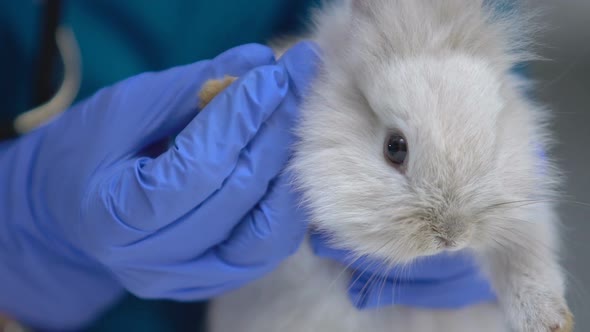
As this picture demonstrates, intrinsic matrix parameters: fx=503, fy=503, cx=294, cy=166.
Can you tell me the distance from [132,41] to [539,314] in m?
0.96

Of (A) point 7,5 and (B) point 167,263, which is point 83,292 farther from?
(A) point 7,5

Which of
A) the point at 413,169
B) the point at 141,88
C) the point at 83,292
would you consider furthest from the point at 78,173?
the point at 413,169

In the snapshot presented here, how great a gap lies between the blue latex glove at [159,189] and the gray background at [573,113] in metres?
0.52

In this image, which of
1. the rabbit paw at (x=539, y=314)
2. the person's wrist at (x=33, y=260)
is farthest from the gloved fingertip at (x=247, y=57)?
the rabbit paw at (x=539, y=314)

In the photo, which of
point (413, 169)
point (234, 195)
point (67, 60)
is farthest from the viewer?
point (67, 60)

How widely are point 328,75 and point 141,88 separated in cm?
33

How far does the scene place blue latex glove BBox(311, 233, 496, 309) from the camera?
0.85 metres

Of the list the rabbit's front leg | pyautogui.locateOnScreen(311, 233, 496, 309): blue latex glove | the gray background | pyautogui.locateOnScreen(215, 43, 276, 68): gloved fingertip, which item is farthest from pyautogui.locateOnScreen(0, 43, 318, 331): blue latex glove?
the gray background

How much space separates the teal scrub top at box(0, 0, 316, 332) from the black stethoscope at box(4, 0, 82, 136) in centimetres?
7

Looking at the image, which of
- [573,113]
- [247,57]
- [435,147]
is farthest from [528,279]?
[247,57]

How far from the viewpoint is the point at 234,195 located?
2.51 ft

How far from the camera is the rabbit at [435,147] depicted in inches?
24.8

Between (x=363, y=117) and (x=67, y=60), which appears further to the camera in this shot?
(x=67, y=60)

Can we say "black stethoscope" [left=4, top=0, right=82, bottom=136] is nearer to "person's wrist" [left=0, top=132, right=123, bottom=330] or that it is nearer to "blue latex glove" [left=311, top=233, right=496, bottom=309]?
"person's wrist" [left=0, top=132, right=123, bottom=330]
